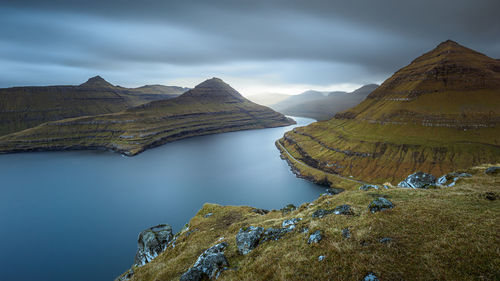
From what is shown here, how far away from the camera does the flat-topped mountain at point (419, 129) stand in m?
96.8

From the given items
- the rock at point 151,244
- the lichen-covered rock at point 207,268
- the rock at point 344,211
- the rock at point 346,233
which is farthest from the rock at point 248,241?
the rock at point 151,244

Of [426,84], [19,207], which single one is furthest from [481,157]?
[19,207]

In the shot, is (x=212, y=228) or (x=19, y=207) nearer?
(x=212, y=228)

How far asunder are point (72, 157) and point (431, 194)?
701 feet

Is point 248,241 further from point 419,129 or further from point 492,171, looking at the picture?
point 419,129

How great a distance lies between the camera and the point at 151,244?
1139 inches

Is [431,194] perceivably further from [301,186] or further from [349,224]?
[301,186]

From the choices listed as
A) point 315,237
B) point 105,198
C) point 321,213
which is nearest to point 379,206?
point 321,213

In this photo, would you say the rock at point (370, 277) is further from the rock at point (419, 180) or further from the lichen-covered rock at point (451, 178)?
the lichen-covered rock at point (451, 178)

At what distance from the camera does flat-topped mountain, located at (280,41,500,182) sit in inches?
3809

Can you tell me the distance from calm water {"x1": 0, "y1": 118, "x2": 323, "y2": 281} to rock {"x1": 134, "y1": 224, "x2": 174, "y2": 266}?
29895 millimetres

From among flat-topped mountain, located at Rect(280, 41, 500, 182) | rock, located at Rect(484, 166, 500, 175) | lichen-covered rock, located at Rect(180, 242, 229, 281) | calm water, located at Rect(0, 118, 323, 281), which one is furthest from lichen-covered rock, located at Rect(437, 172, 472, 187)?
flat-topped mountain, located at Rect(280, 41, 500, 182)

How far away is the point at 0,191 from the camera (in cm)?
9962

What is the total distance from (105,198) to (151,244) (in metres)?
78.8
